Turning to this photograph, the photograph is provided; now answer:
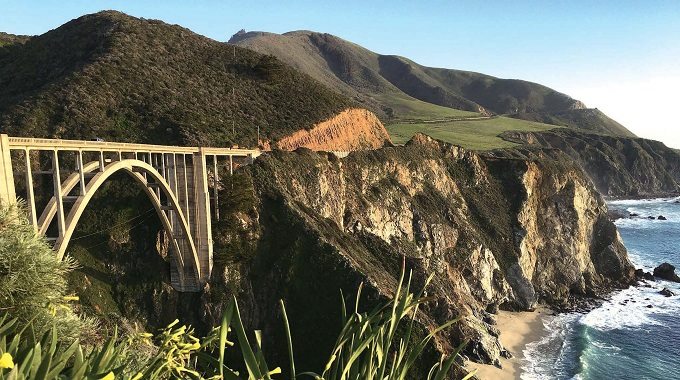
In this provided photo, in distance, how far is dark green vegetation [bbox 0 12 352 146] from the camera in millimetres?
42812

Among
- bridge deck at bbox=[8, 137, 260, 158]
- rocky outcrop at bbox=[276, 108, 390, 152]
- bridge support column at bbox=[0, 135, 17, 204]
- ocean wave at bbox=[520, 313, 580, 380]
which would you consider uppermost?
rocky outcrop at bbox=[276, 108, 390, 152]

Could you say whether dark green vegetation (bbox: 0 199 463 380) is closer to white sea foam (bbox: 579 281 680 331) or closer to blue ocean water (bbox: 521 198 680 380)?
blue ocean water (bbox: 521 198 680 380)

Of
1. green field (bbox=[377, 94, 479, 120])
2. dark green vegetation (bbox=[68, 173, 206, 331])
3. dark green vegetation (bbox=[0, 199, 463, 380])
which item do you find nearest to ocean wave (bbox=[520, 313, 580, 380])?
dark green vegetation (bbox=[68, 173, 206, 331])

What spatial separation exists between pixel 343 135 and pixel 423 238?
65.5 feet

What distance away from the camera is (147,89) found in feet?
168

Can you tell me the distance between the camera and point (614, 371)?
4072cm

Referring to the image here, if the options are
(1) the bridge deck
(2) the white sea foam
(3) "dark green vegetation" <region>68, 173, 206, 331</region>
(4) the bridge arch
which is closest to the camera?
(1) the bridge deck

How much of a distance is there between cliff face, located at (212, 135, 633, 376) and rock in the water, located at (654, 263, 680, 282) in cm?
498

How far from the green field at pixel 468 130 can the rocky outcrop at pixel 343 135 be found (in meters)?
19.9

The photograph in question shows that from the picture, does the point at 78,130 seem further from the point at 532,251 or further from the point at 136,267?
the point at 532,251

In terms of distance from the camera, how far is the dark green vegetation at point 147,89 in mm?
42812

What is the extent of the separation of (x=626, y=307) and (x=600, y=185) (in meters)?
109

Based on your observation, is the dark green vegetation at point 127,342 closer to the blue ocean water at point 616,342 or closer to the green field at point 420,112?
the blue ocean water at point 616,342

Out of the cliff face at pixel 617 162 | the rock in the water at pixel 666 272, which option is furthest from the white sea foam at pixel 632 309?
the cliff face at pixel 617 162
